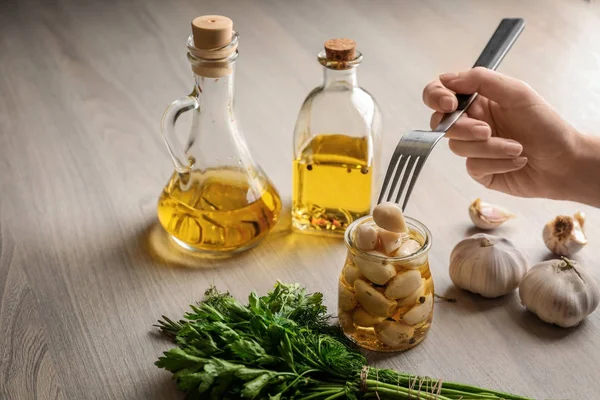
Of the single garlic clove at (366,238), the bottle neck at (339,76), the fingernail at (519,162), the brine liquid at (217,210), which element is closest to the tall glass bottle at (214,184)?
the brine liquid at (217,210)

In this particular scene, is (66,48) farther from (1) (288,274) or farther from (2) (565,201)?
(2) (565,201)

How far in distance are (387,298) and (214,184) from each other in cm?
32

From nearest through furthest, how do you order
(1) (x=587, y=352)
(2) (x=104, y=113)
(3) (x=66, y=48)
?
(1) (x=587, y=352) < (2) (x=104, y=113) < (3) (x=66, y=48)

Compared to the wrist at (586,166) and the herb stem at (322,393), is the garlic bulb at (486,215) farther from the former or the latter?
the herb stem at (322,393)

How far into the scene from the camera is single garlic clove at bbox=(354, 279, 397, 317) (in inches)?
37.3

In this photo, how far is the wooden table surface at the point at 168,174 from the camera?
997mm

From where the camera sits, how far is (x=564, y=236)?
3.76 feet

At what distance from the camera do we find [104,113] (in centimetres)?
155

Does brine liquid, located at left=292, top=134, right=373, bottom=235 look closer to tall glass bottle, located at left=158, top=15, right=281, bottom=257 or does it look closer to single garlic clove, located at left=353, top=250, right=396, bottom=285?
tall glass bottle, located at left=158, top=15, right=281, bottom=257

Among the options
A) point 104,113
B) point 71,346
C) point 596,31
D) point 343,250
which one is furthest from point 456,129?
point 596,31

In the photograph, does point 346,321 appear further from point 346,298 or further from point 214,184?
point 214,184

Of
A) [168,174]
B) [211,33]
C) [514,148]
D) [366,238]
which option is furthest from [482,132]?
[168,174]

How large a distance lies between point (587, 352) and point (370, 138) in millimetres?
395

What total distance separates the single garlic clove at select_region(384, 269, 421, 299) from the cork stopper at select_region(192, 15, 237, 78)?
0.34 metres
